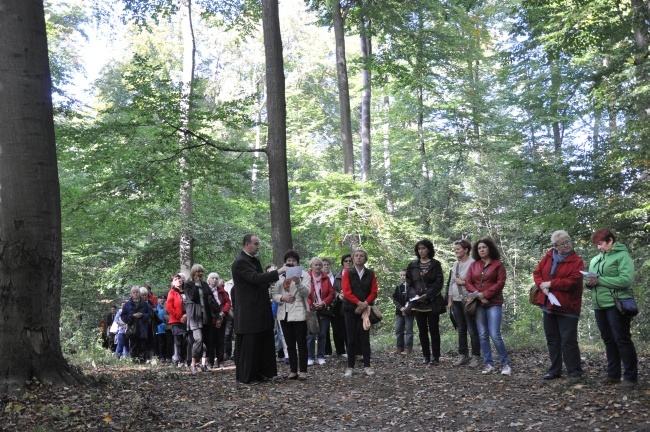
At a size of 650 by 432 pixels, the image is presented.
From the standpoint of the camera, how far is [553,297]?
7234mm

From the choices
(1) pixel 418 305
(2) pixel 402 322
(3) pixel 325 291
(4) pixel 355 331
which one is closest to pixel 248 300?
(4) pixel 355 331

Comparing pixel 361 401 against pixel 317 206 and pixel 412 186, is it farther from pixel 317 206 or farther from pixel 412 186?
pixel 412 186

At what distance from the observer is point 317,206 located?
663 inches

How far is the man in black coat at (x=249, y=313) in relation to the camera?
8.09 m

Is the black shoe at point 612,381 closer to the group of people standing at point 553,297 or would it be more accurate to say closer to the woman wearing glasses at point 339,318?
the group of people standing at point 553,297

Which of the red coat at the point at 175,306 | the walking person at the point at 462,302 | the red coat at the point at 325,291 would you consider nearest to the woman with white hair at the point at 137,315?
the red coat at the point at 175,306

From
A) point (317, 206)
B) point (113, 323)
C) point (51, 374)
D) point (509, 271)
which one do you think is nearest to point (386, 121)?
point (509, 271)

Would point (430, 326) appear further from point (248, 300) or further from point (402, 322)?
point (248, 300)

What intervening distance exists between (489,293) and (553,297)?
1207 mm

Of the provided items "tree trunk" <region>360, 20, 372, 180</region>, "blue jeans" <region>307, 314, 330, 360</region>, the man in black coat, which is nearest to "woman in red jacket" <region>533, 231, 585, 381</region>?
the man in black coat

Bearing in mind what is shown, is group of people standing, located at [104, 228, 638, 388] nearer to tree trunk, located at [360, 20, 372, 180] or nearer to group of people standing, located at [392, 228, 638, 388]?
group of people standing, located at [392, 228, 638, 388]

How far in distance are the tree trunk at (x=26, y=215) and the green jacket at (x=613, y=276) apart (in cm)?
637

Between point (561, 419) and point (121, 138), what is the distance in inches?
422

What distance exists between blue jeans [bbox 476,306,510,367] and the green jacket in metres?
1.63
